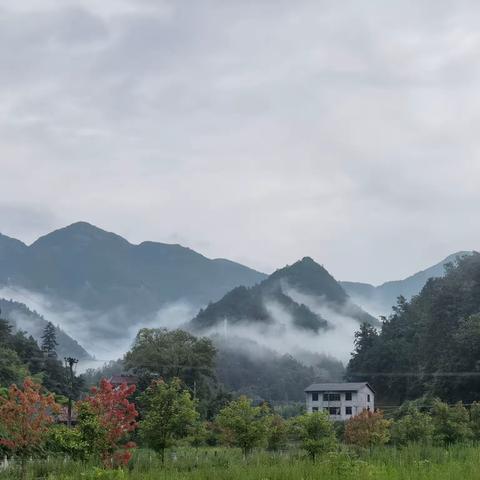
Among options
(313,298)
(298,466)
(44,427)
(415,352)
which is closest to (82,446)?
(44,427)

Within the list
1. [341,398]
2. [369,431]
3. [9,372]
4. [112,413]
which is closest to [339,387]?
[341,398]

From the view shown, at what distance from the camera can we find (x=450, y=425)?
108 feet

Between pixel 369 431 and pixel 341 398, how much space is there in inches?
1565

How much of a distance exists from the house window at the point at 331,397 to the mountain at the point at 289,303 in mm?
59400

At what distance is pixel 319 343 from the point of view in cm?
14350

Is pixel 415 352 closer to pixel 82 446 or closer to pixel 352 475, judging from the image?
pixel 82 446

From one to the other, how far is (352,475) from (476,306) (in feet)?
190

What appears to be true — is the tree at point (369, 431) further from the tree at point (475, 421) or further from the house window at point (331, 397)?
the house window at point (331, 397)

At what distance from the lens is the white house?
2842 inches

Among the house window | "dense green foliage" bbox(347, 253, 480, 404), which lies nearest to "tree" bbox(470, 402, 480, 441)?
"dense green foliage" bbox(347, 253, 480, 404)

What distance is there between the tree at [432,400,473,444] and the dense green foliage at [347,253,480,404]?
68.5 ft

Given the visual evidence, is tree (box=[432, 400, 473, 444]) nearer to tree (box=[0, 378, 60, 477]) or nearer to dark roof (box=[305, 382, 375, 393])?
tree (box=[0, 378, 60, 477])

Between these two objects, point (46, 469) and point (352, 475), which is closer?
point (352, 475)

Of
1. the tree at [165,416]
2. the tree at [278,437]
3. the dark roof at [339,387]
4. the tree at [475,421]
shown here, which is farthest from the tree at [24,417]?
the dark roof at [339,387]
